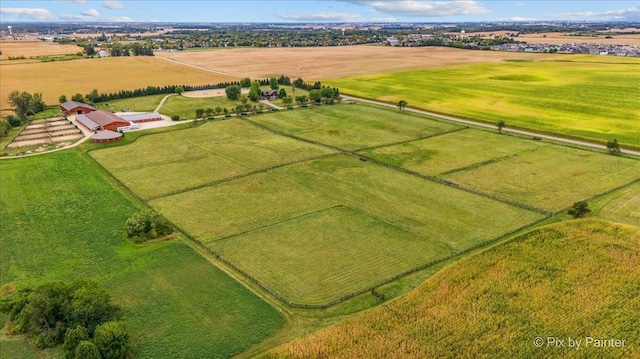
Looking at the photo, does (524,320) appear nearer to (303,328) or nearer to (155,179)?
(303,328)

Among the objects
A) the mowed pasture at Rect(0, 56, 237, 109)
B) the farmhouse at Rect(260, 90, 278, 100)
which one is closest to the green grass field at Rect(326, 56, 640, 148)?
the farmhouse at Rect(260, 90, 278, 100)

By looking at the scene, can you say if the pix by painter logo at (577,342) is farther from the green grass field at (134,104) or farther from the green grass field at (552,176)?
the green grass field at (134,104)

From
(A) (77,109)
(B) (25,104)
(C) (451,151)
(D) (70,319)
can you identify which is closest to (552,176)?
(C) (451,151)

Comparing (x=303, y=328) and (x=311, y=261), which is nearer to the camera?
(x=303, y=328)

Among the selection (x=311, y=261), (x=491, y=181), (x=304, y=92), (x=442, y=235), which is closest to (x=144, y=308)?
(x=311, y=261)

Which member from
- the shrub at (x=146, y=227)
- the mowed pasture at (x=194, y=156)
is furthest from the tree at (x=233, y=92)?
the shrub at (x=146, y=227)
